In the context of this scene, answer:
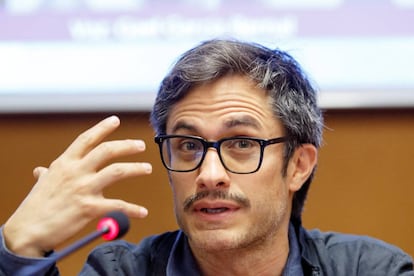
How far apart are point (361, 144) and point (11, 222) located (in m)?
1.18

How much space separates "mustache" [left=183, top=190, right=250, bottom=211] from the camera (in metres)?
1.47

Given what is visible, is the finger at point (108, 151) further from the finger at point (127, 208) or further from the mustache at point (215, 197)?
the mustache at point (215, 197)

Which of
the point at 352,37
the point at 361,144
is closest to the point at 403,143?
the point at 361,144

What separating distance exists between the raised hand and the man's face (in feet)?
0.81

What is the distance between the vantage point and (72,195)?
50.3 inches

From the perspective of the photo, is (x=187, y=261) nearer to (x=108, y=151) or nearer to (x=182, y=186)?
(x=182, y=186)

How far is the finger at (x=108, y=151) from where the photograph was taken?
4.15ft

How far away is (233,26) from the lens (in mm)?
2039

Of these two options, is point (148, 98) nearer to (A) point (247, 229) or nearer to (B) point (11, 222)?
(A) point (247, 229)

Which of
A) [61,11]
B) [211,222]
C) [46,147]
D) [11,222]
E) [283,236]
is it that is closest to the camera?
[11,222]

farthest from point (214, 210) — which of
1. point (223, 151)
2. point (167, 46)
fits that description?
point (167, 46)

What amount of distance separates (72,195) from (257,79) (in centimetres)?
55

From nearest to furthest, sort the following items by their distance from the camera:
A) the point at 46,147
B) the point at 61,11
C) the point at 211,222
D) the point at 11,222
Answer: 1. the point at 11,222
2. the point at 211,222
3. the point at 61,11
4. the point at 46,147

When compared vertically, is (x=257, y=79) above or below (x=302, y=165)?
above
